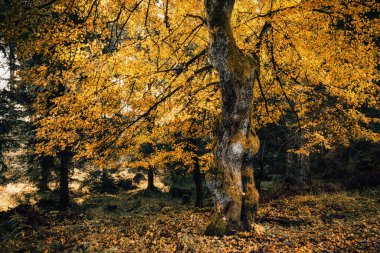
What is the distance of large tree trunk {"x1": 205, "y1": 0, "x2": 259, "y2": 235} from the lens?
4918mm

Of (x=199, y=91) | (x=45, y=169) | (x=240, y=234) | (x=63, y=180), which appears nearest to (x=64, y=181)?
(x=63, y=180)

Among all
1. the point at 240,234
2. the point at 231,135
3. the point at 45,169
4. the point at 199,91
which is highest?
the point at 199,91

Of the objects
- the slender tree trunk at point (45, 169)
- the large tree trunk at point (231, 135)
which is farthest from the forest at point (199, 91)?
the slender tree trunk at point (45, 169)

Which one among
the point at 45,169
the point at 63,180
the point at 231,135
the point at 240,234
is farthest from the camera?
the point at 45,169

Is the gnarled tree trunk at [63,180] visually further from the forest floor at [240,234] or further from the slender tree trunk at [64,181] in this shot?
the forest floor at [240,234]

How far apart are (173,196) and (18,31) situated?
1469 centimetres

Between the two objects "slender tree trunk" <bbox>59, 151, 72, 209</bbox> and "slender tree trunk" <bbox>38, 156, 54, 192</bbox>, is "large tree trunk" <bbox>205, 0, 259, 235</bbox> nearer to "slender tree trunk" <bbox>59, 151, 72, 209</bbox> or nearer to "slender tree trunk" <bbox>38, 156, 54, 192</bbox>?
"slender tree trunk" <bbox>59, 151, 72, 209</bbox>

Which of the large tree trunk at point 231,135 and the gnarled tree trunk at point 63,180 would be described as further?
the gnarled tree trunk at point 63,180

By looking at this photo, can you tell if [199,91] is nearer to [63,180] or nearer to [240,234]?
[240,234]

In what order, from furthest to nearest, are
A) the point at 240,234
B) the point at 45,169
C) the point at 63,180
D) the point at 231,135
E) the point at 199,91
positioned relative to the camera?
the point at 45,169, the point at 63,180, the point at 199,91, the point at 231,135, the point at 240,234

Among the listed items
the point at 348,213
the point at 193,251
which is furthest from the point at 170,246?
the point at 348,213

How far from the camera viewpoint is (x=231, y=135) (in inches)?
209

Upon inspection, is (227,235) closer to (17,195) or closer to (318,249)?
(318,249)

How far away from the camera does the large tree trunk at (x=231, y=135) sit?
492cm
